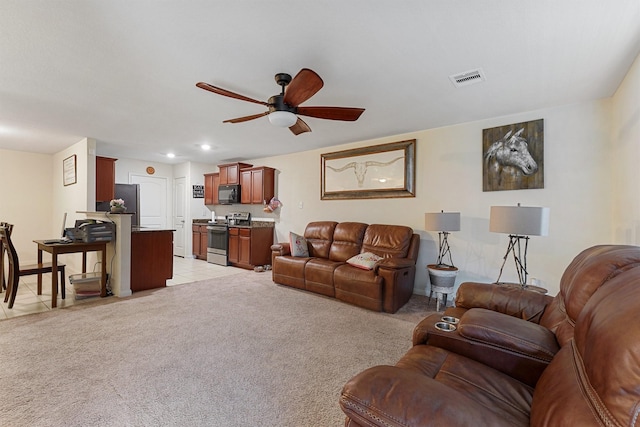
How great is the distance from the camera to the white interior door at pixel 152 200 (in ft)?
23.4

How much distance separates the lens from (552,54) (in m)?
2.16

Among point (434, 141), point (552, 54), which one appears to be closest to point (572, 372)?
point (552, 54)

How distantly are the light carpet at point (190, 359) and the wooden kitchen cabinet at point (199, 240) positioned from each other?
10.6 feet

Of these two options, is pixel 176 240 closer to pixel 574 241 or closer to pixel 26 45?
pixel 26 45

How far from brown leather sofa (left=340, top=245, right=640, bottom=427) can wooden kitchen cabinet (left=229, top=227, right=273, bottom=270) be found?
4.51m

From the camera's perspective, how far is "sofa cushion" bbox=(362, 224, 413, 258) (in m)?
3.95

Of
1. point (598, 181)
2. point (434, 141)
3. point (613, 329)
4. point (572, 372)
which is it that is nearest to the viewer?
point (613, 329)

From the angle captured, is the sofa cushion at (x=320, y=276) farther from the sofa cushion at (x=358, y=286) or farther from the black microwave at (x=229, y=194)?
the black microwave at (x=229, y=194)

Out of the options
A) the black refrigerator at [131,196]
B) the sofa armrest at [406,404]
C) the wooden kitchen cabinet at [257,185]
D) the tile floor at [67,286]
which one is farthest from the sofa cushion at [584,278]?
the black refrigerator at [131,196]

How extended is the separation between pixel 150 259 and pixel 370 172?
368 centimetres

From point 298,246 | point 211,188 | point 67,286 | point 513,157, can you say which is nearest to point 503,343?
point 513,157

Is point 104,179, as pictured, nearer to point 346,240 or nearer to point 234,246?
point 234,246

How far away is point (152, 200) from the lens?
7.34m

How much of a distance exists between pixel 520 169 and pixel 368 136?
2125 mm
